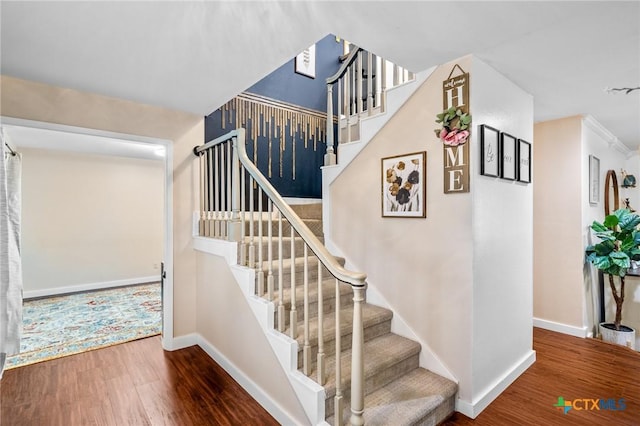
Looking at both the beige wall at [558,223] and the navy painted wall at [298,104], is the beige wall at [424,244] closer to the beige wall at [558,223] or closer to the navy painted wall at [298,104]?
the navy painted wall at [298,104]

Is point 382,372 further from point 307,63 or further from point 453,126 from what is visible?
point 307,63

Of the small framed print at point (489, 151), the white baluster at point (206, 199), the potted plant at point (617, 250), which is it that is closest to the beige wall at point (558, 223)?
the potted plant at point (617, 250)

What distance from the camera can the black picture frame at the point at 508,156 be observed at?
2.26 metres

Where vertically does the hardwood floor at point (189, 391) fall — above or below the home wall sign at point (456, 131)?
below

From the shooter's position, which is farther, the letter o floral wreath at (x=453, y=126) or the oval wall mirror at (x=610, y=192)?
the oval wall mirror at (x=610, y=192)

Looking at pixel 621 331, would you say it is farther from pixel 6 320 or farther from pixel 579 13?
pixel 6 320

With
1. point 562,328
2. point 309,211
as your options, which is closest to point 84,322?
point 309,211

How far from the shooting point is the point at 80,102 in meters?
2.58

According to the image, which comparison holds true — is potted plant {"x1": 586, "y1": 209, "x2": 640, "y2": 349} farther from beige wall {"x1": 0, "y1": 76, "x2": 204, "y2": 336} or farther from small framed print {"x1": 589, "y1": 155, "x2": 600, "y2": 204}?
beige wall {"x1": 0, "y1": 76, "x2": 204, "y2": 336}

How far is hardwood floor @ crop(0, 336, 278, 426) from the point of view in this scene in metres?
2.02

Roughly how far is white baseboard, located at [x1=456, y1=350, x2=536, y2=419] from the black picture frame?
1519 millimetres

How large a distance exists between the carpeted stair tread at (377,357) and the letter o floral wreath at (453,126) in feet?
4.94

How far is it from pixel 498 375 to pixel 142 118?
3.72 m

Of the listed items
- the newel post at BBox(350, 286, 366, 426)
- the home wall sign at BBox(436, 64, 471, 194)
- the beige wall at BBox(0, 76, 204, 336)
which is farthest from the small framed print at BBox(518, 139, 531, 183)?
the beige wall at BBox(0, 76, 204, 336)
